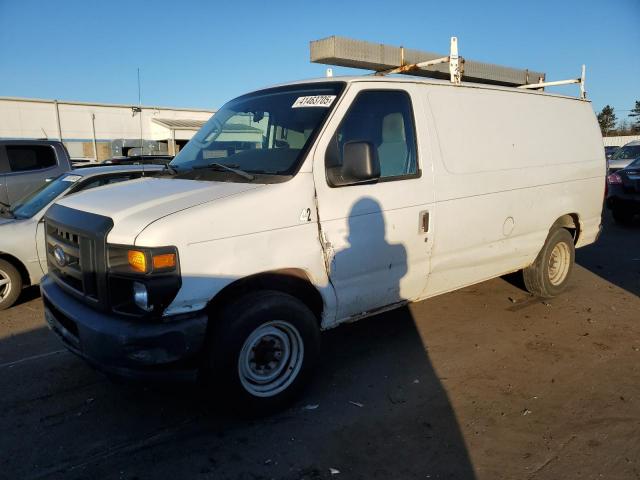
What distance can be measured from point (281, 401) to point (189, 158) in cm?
213

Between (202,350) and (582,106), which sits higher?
(582,106)

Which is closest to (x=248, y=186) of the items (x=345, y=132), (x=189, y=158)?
(x=345, y=132)

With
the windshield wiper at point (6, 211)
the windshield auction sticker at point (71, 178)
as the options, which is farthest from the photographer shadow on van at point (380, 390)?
the windshield wiper at point (6, 211)

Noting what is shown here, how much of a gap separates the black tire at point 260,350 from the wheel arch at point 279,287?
0.07 metres

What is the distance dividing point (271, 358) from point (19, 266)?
4077mm

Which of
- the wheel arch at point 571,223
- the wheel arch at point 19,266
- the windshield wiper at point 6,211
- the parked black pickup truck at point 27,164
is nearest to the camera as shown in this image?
the wheel arch at point 571,223

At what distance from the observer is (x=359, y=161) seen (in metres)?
3.33

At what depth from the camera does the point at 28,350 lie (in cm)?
458

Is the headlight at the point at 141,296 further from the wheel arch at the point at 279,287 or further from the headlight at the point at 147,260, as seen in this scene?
the wheel arch at the point at 279,287

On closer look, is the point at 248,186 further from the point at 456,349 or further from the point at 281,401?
the point at 456,349

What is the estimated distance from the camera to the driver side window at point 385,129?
3662 millimetres

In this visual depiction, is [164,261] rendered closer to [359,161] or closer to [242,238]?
[242,238]

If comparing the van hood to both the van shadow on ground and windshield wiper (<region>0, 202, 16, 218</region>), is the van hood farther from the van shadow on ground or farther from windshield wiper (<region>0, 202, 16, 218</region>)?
the van shadow on ground

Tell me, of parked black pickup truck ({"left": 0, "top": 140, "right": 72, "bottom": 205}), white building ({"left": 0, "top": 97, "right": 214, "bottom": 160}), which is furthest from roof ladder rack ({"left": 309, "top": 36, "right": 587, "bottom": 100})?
white building ({"left": 0, "top": 97, "right": 214, "bottom": 160})
